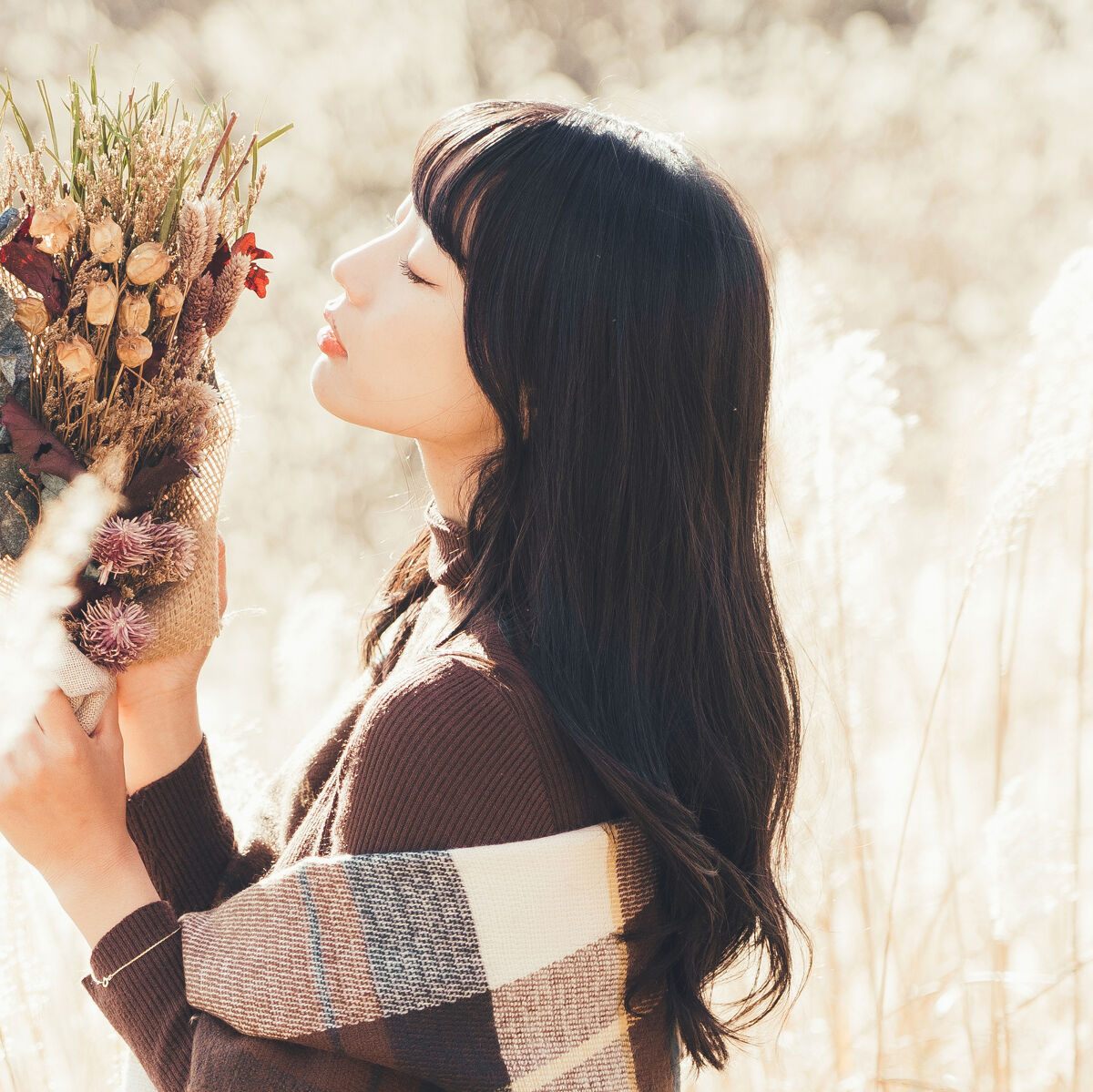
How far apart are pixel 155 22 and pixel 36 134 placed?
2.26ft

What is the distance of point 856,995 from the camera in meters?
2.03

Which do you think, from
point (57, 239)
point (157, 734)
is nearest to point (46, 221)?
point (57, 239)

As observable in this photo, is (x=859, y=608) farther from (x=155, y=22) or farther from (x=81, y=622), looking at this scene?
(x=155, y=22)

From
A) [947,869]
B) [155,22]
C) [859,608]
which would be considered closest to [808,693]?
[859,608]

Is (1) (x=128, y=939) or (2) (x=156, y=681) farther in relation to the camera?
(2) (x=156, y=681)

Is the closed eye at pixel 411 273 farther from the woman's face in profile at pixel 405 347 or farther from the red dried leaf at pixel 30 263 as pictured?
the red dried leaf at pixel 30 263

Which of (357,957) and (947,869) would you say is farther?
(947,869)

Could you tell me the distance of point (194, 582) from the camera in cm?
127

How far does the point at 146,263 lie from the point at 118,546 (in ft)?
0.99

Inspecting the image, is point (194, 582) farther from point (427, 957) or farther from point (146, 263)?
point (427, 957)

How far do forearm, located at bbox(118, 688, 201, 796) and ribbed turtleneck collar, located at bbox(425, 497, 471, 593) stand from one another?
345 mm

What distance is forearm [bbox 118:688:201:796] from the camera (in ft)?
4.34

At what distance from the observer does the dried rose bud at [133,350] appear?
42.9 inches

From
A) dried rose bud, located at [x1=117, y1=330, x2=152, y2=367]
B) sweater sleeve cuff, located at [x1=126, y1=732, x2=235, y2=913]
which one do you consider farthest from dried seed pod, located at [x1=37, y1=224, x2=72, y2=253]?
sweater sleeve cuff, located at [x1=126, y1=732, x2=235, y2=913]
